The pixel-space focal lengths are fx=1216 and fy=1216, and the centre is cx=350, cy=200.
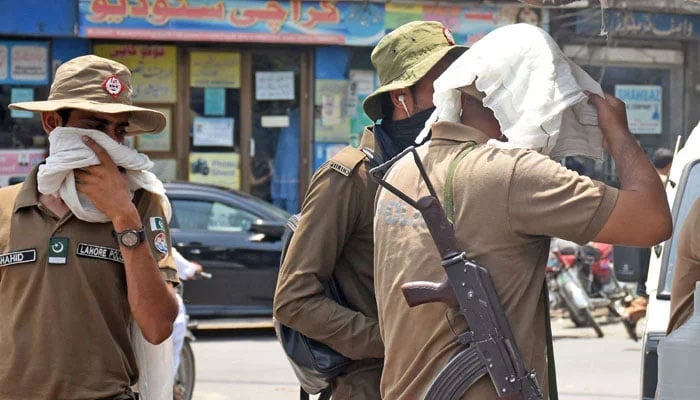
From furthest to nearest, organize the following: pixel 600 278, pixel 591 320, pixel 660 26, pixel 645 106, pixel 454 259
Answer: pixel 645 106, pixel 660 26, pixel 600 278, pixel 591 320, pixel 454 259

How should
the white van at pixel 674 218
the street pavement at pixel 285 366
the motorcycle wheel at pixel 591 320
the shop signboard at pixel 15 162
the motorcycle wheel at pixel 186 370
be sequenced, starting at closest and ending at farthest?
1. the white van at pixel 674 218
2. the motorcycle wheel at pixel 186 370
3. the street pavement at pixel 285 366
4. the motorcycle wheel at pixel 591 320
5. the shop signboard at pixel 15 162

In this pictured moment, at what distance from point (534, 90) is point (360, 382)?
123 cm

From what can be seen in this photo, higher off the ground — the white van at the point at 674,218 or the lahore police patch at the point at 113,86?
the lahore police patch at the point at 113,86

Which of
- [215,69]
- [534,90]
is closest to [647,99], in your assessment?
[215,69]

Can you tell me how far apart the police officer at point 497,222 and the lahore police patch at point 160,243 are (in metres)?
0.85

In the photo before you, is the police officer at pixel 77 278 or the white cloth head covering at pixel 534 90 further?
the police officer at pixel 77 278

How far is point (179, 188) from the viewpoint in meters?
12.5

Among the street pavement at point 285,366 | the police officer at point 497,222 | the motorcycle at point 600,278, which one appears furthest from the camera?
the motorcycle at point 600,278

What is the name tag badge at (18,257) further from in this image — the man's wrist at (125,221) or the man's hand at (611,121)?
the man's hand at (611,121)

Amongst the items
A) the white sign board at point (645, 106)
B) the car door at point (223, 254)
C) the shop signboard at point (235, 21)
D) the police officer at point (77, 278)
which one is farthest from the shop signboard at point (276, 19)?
the police officer at point (77, 278)

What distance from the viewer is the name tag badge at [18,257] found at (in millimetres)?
3371

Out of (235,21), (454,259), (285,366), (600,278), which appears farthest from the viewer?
(235,21)

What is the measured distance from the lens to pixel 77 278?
11.0 feet

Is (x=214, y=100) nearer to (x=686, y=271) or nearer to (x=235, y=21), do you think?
(x=235, y=21)
